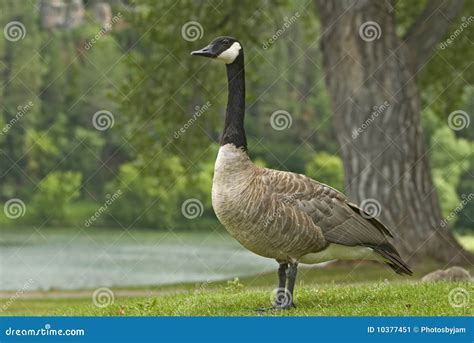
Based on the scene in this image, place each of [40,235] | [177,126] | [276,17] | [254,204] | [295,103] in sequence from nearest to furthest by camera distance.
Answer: [254,204] < [177,126] < [276,17] < [40,235] < [295,103]

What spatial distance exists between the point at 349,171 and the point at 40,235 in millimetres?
45895

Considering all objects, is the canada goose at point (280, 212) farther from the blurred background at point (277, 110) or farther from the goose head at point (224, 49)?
the blurred background at point (277, 110)

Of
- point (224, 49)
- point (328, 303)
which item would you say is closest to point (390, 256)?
point (328, 303)

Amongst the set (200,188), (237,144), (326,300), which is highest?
(237,144)

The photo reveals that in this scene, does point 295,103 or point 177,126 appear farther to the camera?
point 295,103

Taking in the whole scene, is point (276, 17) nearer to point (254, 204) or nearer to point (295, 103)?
point (254, 204)

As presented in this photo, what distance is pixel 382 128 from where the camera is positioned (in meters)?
18.2

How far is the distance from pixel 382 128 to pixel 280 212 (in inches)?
379

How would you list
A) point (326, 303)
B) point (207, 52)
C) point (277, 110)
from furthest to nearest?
point (277, 110)
point (326, 303)
point (207, 52)

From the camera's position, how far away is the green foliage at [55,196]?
66.8 metres

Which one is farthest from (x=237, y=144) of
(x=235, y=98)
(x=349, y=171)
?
(x=349, y=171)

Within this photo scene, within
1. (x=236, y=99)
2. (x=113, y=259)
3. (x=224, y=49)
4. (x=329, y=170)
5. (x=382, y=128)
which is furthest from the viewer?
(x=329, y=170)

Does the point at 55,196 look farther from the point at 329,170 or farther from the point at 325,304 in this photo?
the point at 325,304

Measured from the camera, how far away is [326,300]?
34.3 ft
